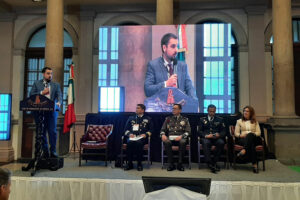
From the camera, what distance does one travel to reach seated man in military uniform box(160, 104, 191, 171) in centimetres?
527

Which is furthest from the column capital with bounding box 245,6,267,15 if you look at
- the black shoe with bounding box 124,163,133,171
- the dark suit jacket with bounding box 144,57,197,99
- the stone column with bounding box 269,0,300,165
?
the black shoe with bounding box 124,163,133,171

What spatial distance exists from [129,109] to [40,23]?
469 centimetres

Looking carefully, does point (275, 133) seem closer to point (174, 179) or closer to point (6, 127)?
point (174, 179)

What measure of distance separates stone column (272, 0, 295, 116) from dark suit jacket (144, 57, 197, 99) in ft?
6.67

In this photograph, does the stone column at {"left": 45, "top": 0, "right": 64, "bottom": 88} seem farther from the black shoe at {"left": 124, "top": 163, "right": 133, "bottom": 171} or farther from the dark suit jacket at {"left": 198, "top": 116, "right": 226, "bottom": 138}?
the dark suit jacket at {"left": 198, "top": 116, "right": 226, "bottom": 138}

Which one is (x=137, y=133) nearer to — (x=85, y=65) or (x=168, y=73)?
(x=168, y=73)

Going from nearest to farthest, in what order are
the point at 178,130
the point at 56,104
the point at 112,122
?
the point at 56,104 < the point at 178,130 < the point at 112,122

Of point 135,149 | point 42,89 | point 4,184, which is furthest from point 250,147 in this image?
point 4,184

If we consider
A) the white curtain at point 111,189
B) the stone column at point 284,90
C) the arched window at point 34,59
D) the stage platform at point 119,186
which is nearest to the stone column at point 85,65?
the arched window at point 34,59

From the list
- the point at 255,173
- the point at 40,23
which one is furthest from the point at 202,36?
the point at 40,23

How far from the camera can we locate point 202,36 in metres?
7.12

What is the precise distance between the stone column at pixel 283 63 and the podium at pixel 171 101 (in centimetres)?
200

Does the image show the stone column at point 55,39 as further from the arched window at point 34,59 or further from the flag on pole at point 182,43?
the flag on pole at point 182,43

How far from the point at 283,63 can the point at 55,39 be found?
5626 mm
